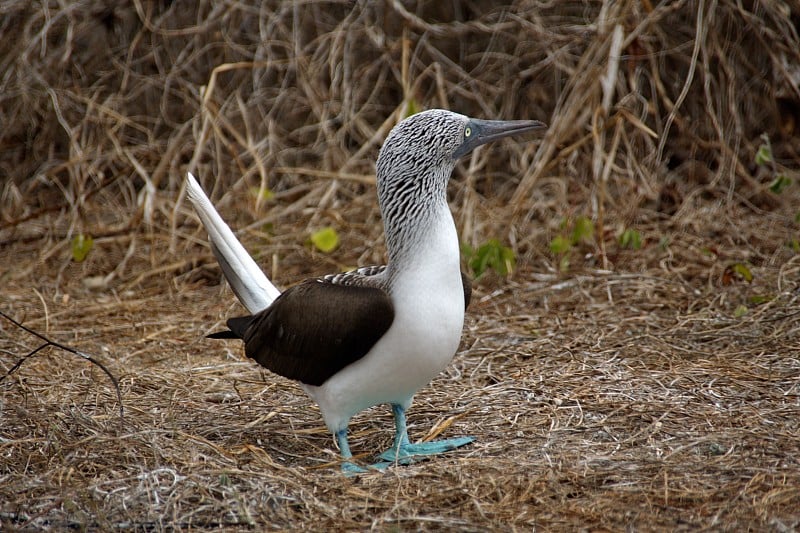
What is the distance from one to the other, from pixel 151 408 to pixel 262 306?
70 centimetres

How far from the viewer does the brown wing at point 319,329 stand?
369cm

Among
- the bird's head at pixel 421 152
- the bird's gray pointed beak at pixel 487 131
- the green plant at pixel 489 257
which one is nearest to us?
the bird's head at pixel 421 152

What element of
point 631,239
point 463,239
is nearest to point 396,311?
point 463,239

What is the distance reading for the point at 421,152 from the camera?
3.91 m

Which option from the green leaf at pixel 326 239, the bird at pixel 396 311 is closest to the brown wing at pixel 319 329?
the bird at pixel 396 311

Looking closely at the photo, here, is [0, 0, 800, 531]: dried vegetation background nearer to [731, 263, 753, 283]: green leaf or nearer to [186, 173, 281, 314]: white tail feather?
[731, 263, 753, 283]: green leaf

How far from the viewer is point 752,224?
7.14 m

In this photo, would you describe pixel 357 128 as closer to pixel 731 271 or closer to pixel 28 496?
pixel 731 271

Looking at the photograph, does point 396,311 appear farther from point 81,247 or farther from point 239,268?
point 81,247

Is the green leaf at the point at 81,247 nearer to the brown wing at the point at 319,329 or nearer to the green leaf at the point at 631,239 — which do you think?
the brown wing at the point at 319,329

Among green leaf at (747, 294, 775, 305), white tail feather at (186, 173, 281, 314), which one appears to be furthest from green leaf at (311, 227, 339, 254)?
green leaf at (747, 294, 775, 305)

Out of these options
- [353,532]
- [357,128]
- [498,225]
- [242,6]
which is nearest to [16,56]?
[242,6]

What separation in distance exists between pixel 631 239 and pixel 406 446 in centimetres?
295

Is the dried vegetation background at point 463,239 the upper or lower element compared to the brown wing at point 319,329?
lower
